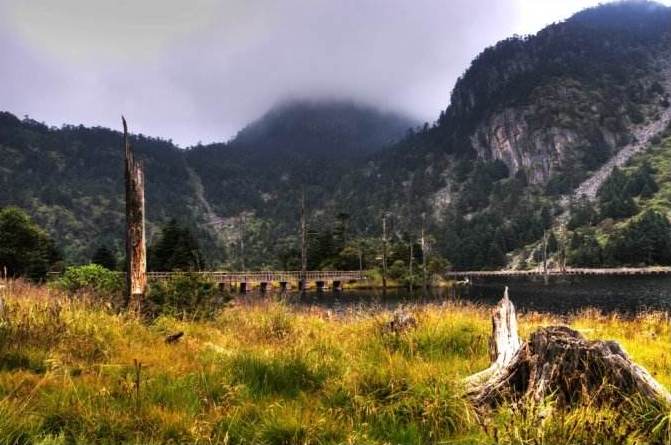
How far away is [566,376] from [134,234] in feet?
32.1

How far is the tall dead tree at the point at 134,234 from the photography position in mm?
11492

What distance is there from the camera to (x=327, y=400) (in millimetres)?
5152

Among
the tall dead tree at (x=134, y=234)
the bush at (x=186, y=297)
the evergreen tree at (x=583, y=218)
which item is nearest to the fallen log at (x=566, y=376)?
the bush at (x=186, y=297)

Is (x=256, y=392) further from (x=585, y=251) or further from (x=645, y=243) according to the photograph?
(x=585, y=251)

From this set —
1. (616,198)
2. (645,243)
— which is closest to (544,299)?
(645,243)

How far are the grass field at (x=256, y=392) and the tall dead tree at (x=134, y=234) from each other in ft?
10.5

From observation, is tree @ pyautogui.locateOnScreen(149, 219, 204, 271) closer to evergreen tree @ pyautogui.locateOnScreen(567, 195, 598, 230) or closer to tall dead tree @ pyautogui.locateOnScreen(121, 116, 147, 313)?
tall dead tree @ pyautogui.locateOnScreen(121, 116, 147, 313)

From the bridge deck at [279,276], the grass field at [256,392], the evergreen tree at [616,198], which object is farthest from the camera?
the evergreen tree at [616,198]

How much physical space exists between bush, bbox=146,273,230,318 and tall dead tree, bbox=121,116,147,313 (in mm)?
471

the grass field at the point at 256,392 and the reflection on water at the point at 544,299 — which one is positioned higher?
the grass field at the point at 256,392

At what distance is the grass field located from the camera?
397 cm

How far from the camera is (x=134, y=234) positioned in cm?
1168

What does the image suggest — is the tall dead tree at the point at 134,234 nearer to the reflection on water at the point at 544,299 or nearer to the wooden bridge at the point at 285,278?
the reflection on water at the point at 544,299

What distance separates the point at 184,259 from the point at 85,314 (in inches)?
2203
